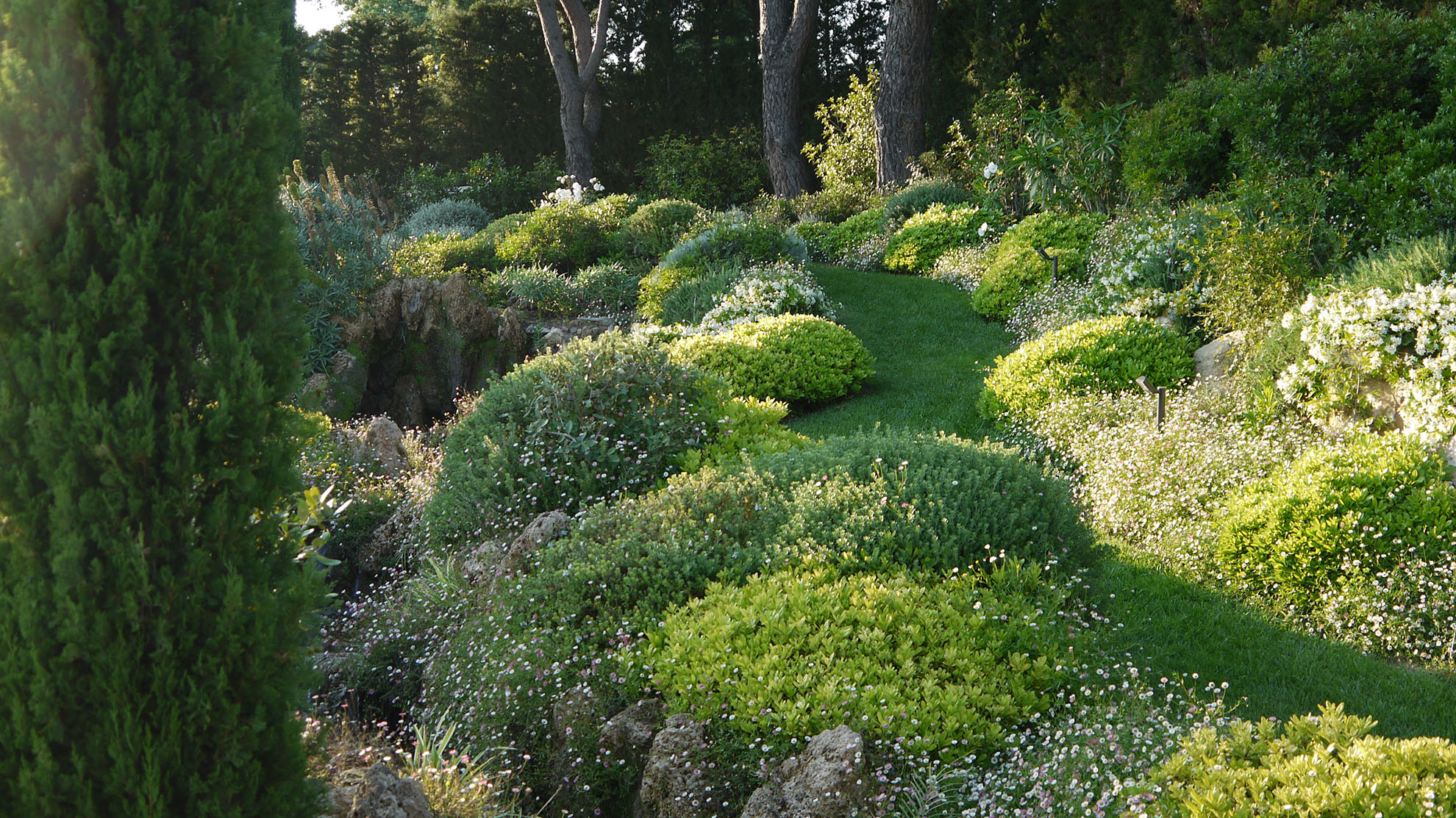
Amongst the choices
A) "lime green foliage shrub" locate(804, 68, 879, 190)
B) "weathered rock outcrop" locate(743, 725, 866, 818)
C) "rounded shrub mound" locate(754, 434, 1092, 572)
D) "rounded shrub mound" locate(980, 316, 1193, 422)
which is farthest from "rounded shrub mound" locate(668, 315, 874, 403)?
"lime green foliage shrub" locate(804, 68, 879, 190)

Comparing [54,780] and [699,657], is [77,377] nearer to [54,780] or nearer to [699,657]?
[54,780]

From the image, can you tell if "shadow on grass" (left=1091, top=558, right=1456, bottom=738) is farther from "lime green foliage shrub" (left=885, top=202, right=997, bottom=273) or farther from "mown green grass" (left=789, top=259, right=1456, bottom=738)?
"lime green foliage shrub" (left=885, top=202, right=997, bottom=273)

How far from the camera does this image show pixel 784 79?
56.9 feet

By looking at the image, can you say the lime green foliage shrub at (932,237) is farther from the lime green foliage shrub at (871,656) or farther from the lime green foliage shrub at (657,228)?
the lime green foliage shrub at (871,656)

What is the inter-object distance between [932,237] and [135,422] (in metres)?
12.5

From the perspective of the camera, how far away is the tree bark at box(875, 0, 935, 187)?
15703mm

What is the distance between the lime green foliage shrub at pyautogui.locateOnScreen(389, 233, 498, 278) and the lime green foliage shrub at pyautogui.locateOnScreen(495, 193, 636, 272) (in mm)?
215

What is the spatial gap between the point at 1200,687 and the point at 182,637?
378 cm

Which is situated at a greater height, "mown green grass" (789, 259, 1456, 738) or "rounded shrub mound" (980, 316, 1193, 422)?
"rounded shrub mound" (980, 316, 1193, 422)

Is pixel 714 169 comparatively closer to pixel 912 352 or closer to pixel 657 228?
pixel 657 228

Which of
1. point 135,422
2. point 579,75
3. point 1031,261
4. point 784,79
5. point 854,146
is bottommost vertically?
point 1031,261

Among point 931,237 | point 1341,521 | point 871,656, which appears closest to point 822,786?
point 871,656

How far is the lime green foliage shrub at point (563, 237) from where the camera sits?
44.2 feet

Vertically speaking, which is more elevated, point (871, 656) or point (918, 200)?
point (918, 200)
